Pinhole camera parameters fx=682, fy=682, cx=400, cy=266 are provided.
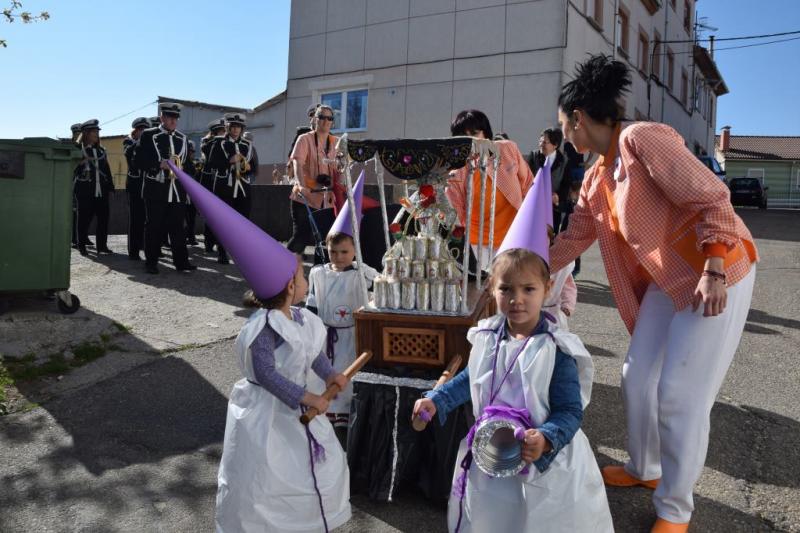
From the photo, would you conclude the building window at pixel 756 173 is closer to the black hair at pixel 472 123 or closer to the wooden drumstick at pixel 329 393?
the black hair at pixel 472 123

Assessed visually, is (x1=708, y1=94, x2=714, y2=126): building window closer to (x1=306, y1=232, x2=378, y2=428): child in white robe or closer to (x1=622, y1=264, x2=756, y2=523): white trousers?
(x1=306, y1=232, x2=378, y2=428): child in white robe

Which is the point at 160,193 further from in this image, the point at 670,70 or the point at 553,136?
the point at 670,70

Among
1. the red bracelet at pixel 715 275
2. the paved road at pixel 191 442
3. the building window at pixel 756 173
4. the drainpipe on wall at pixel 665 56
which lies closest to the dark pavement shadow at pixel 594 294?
the paved road at pixel 191 442

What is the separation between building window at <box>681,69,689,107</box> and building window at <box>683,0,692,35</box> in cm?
211

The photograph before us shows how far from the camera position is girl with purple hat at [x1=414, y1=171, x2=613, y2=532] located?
2.20 m

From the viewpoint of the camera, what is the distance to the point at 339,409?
4148mm

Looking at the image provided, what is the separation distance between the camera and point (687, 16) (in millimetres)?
30938

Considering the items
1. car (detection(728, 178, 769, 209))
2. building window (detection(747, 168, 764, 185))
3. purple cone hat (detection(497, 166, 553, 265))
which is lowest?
purple cone hat (detection(497, 166, 553, 265))

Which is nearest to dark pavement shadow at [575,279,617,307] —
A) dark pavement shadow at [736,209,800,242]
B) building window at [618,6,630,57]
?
dark pavement shadow at [736,209,800,242]

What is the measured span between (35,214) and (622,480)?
5593 millimetres

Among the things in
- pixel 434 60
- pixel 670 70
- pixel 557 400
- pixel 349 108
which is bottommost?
pixel 557 400

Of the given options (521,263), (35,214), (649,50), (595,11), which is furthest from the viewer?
(649,50)

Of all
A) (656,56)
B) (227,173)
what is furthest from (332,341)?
(656,56)

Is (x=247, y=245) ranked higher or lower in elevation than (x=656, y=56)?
lower
